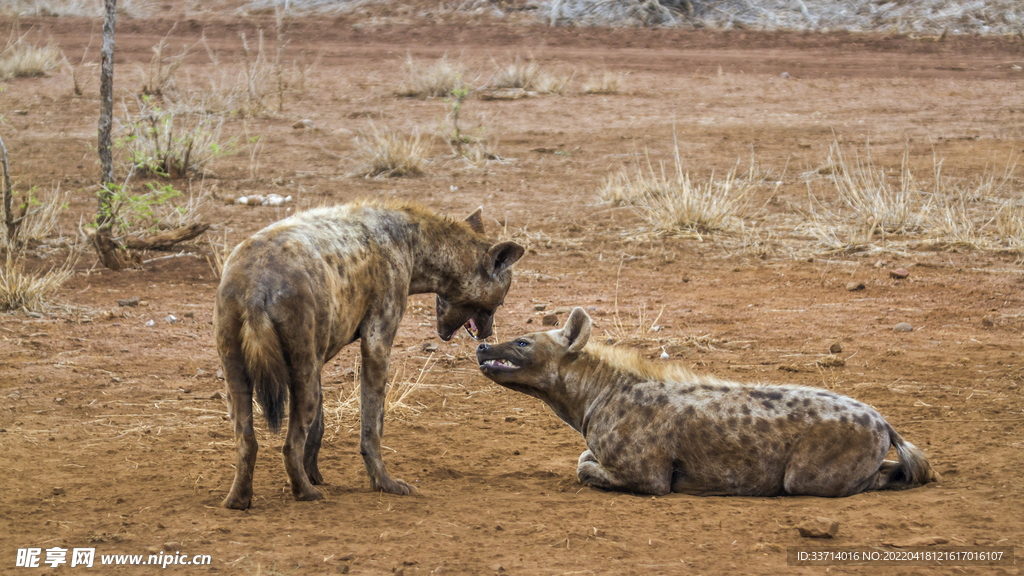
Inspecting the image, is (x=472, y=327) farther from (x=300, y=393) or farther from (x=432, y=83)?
(x=432, y=83)

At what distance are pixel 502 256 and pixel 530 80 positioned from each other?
1490 cm

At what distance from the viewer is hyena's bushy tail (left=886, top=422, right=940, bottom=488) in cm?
524

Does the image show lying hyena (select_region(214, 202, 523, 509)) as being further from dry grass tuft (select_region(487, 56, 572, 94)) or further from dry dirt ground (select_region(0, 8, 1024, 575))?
dry grass tuft (select_region(487, 56, 572, 94))

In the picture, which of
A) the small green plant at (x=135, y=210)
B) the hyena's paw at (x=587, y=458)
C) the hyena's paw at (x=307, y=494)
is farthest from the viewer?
the small green plant at (x=135, y=210)

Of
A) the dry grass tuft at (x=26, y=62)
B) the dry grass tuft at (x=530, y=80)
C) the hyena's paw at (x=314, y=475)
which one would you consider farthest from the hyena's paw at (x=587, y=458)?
the dry grass tuft at (x=26, y=62)

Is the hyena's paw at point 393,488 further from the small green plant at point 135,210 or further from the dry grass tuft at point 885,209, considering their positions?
the dry grass tuft at point 885,209

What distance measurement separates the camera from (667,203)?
12.5m

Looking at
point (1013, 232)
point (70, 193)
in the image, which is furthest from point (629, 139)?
point (70, 193)

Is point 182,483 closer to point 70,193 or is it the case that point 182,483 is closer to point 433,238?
point 433,238

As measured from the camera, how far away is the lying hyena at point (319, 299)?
4.62 m

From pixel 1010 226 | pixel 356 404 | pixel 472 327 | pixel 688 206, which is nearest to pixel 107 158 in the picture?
pixel 356 404

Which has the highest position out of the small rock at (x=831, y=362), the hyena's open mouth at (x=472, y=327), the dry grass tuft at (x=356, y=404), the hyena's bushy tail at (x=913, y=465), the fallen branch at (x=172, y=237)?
the hyena's open mouth at (x=472, y=327)

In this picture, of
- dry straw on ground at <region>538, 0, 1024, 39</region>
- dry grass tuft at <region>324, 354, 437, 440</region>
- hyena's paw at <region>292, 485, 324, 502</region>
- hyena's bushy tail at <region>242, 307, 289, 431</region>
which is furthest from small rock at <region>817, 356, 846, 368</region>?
dry straw on ground at <region>538, 0, 1024, 39</region>

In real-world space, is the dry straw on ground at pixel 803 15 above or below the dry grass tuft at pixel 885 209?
above
